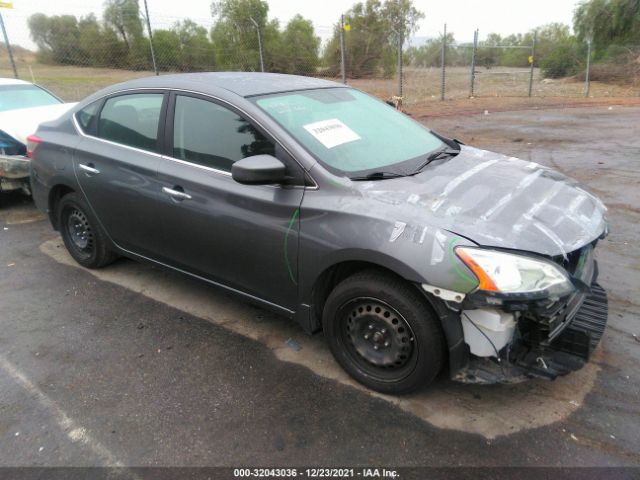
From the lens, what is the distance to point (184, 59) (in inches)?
516

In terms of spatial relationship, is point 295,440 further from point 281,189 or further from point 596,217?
point 596,217

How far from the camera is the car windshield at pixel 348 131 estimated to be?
295cm

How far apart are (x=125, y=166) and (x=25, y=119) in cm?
367

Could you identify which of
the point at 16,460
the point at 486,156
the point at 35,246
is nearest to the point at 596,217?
the point at 486,156

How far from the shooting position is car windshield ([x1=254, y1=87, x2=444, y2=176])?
2951 millimetres

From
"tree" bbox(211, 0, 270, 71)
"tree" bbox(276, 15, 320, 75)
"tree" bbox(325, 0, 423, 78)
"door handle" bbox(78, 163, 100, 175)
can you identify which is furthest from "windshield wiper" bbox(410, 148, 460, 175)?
"tree" bbox(325, 0, 423, 78)


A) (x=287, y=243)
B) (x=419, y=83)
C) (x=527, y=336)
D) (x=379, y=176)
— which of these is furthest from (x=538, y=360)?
(x=419, y=83)

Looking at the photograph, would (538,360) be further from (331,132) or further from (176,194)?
(176,194)

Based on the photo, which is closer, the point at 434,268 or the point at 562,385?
the point at 434,268

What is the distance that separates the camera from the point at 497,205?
267cm

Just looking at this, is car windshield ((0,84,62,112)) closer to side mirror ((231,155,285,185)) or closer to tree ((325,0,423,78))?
side mirror ((231,155,285,185))

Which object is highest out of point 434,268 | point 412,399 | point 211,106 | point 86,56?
point 86,56

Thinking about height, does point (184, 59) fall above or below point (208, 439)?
above

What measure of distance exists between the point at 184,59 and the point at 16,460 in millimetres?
12417
